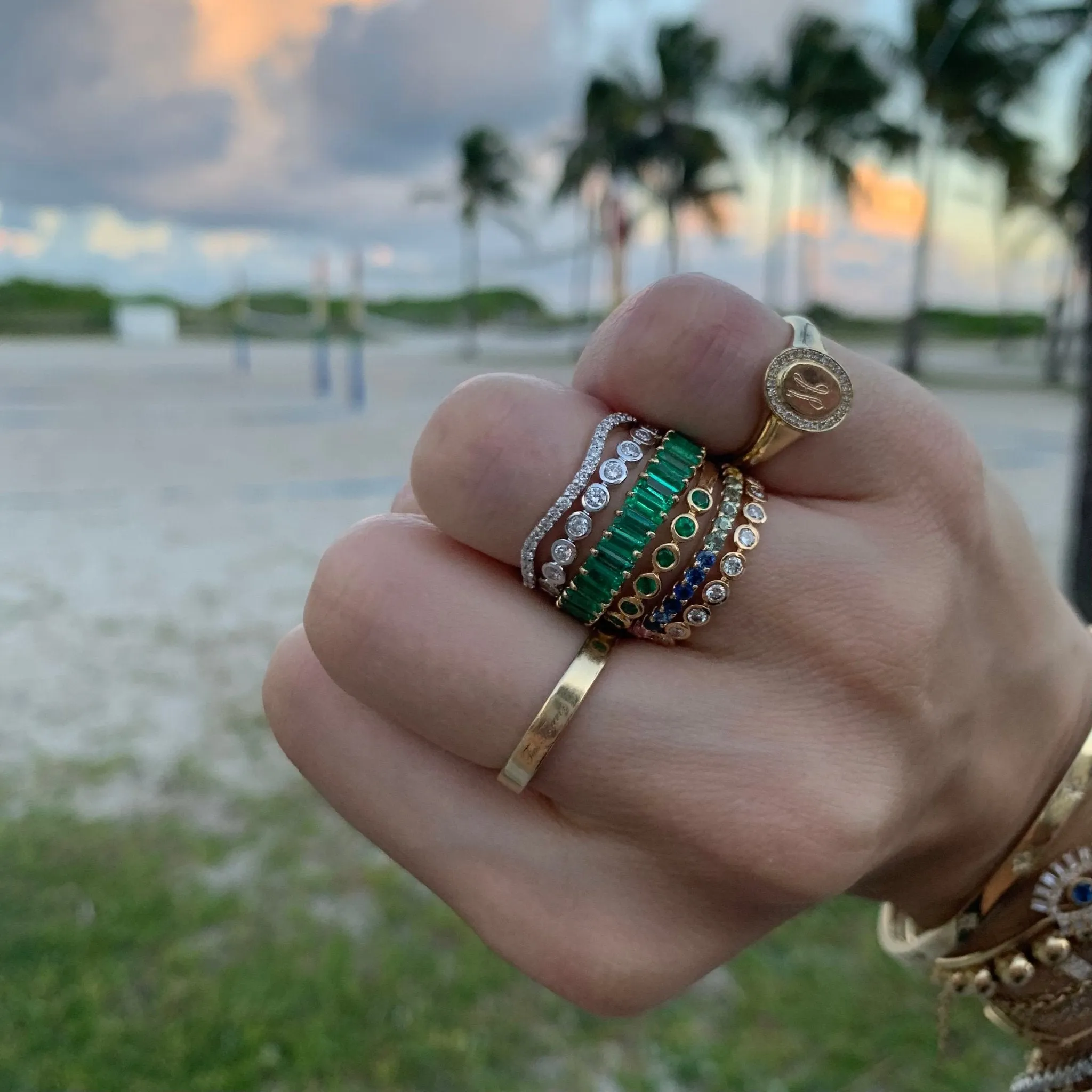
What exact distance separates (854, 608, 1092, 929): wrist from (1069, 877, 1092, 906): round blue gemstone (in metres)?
0.03

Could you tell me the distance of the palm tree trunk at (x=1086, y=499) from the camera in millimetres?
3529

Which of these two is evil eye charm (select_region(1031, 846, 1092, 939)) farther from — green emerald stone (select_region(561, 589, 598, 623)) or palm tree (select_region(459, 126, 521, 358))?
palm tree (select_region(459, 126, 521, 358))

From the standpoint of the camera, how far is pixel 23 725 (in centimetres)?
359

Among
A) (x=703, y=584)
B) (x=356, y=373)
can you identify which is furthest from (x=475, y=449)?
(x=356, y=373)

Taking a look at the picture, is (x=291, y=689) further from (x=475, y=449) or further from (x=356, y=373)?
(x=356, y=373)

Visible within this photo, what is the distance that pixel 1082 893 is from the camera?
865 mm

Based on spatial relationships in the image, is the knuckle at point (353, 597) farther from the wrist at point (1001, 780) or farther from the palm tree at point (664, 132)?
the palm tree at point (664, 132)

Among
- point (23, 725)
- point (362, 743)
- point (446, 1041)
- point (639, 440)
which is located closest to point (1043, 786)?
point (639, 440)

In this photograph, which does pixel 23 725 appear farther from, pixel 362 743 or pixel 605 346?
pixel 605 346

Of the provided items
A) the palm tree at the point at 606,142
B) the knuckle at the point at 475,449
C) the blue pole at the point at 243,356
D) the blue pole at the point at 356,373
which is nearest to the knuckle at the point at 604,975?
the knuckle at the point at 475,449

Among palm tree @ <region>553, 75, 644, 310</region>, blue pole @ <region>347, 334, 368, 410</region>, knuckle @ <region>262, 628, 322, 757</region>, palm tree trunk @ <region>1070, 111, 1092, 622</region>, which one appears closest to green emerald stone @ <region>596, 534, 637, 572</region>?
knuckle @ <region>262, 628, 322, 757</region>

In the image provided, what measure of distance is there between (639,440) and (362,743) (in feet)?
1.13

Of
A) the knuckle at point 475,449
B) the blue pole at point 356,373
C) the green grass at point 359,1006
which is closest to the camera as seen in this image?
the knuckle at point 475,449

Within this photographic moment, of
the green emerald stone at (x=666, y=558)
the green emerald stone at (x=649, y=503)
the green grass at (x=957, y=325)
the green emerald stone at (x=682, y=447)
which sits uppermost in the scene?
the green emerald stone at (x=682, y=447)
